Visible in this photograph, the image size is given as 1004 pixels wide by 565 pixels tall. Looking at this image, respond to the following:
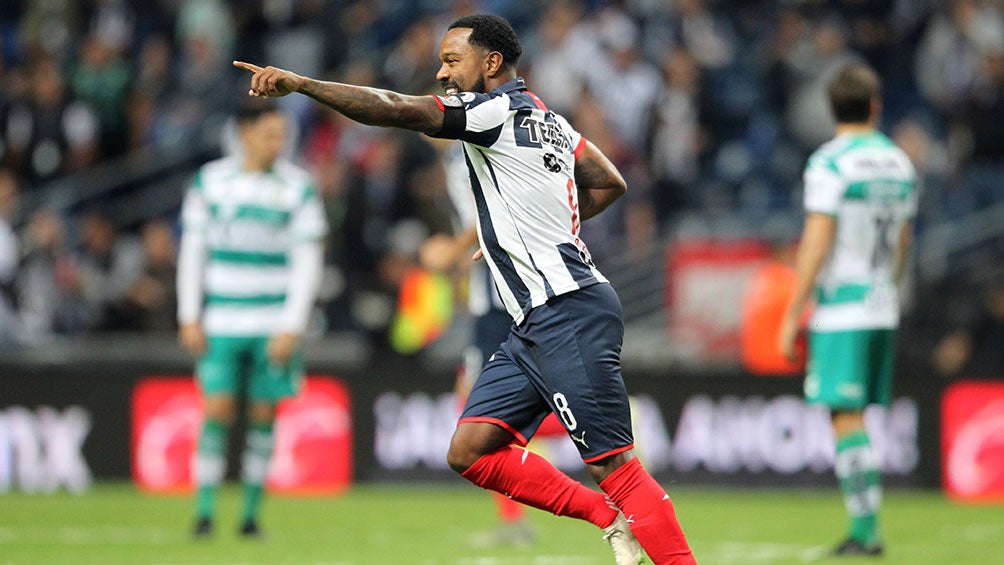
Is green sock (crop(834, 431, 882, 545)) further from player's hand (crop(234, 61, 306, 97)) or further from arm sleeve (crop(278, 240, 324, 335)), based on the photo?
player's hand (crop(234, 61, 306, 97))

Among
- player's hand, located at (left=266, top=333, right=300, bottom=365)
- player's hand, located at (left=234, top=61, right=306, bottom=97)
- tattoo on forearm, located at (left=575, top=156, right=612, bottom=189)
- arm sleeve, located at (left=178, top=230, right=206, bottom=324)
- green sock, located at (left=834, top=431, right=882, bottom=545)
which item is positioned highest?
player's hand, located at (left=234, top=61, right=306, bottom=97)

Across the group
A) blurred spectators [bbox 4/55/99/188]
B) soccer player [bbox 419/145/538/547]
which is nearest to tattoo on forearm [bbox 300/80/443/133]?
soccer player [bbox 419/145/538/547]

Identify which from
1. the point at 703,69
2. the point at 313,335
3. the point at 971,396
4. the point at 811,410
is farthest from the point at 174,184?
the point at 971,396

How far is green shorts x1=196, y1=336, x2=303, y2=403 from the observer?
9.91m

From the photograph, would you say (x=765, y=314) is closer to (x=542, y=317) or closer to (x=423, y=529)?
(x=423, y=529)

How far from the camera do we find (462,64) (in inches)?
233

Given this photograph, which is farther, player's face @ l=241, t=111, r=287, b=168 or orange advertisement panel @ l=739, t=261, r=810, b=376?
orange advertisement panel @ l=739, t=261, r=810, b=376

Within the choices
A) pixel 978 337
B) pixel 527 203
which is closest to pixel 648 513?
pixel 527 203

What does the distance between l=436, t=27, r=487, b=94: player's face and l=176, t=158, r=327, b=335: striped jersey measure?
14.1 ft

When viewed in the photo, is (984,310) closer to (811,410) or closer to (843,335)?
(811,410)

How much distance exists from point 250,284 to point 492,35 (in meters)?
4.50

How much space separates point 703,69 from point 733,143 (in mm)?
884

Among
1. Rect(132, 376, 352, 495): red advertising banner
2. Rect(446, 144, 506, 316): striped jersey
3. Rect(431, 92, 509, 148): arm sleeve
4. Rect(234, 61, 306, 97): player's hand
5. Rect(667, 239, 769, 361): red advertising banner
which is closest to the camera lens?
Rect(234, 61, 306, 97): player's hand

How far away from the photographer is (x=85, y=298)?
1564 cm
